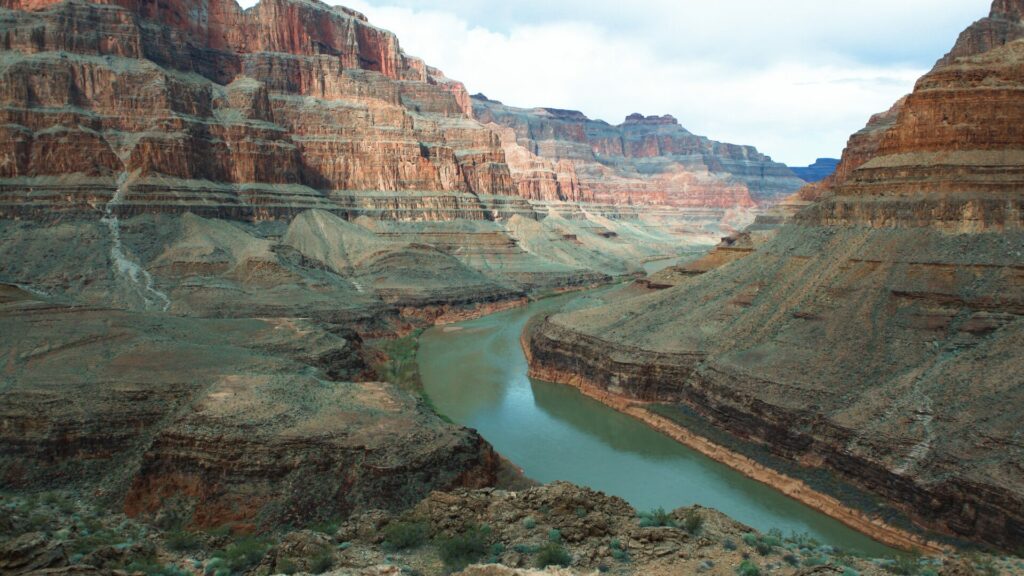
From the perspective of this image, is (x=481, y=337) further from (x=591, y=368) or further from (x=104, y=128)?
(x=104, y=128)

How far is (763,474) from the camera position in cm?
2861

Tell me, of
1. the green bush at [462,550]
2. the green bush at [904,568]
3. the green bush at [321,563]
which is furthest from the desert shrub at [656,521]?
the green bush at [321,563]

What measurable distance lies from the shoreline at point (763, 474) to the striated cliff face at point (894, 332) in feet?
2.50

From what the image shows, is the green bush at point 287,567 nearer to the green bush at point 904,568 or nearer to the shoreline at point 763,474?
the green bush at point 904,568

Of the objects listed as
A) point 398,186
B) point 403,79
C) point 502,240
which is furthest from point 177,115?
point 403,79

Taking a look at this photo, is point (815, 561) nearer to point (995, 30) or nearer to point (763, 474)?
point (763, 474)

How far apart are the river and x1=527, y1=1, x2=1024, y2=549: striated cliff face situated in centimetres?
204

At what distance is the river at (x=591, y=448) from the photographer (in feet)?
86.0

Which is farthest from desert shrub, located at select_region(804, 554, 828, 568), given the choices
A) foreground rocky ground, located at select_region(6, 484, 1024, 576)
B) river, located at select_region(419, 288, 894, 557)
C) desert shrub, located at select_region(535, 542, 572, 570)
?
river, located at select_region(419, 288, 894, 557)

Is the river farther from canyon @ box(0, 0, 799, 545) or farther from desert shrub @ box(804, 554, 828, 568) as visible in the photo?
desert shrub @ box(804, 554, 828, 568)

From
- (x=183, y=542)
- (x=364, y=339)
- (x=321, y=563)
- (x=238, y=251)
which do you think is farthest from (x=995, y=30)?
(x=238, y=251)

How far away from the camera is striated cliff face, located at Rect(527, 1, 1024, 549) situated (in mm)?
23969

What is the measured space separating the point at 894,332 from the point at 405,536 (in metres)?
24.5

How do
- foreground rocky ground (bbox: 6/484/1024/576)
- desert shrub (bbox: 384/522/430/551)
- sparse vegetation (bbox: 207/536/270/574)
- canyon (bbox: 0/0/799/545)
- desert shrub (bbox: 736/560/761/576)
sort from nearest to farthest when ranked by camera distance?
1. desert shrub (bbox: 736/560/761/576)
2. foreground rocky ground (bbox: 6/484/1024/576)
3. desert shrub (bbox: 384/522/430/551)
4. sparse vegetation (bbox: 207/536/270/574)
5. canyon (bbox: 0/0/799/545)
